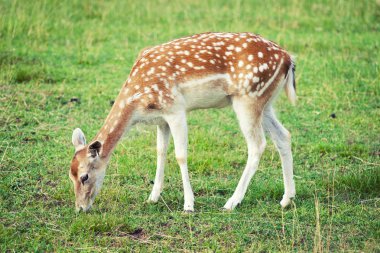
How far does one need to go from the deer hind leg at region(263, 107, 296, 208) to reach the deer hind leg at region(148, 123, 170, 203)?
3.03 ft

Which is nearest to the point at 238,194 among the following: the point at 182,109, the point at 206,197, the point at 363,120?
the point at 206,197

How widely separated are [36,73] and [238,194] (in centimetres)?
458

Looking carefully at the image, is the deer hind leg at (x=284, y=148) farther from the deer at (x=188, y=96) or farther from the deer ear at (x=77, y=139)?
the deer ear at (x=77, y=139)

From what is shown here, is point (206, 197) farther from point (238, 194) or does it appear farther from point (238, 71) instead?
point (238, 71)

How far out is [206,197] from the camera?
6.66m

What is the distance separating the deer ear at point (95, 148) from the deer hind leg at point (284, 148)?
5.17ft

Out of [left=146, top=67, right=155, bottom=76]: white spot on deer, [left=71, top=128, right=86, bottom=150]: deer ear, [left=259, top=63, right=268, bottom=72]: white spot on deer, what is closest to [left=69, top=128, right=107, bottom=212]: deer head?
[left=71, top=128, right=86, bottom=150]: deer ear

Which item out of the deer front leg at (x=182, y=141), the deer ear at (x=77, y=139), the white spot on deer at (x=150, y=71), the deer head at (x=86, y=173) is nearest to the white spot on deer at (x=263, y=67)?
the deer front leg at (x=182, y=141)

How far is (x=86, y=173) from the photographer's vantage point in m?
6.10

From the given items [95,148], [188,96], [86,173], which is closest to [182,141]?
[188,96]

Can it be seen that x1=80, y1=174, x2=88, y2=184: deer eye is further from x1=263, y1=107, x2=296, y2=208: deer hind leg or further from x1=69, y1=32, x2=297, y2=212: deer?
x1=263, y1=107, x2=296, y2=208: deer hind leg

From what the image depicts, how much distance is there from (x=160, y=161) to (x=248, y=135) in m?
0.86

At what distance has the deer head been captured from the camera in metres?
6.07

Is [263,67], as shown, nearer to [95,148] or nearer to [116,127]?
[116,127]
